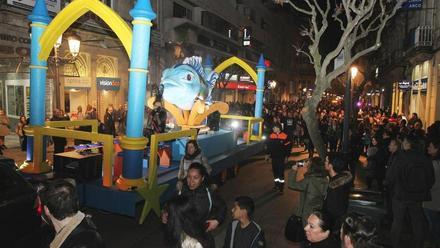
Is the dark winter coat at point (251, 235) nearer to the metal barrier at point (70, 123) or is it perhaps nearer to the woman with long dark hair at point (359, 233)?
the woman with long dark hair at point (359, 233)

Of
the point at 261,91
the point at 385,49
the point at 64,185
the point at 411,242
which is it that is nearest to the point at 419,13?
the point at 261,91

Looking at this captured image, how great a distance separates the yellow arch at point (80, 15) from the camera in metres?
7.40

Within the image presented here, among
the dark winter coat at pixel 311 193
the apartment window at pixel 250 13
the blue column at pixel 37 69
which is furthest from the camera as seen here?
the apartment window at pixel 250 13

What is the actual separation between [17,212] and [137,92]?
10.4 ft

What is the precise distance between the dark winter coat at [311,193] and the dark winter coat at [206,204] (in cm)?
128

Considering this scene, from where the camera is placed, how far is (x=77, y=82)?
18203 millimetres

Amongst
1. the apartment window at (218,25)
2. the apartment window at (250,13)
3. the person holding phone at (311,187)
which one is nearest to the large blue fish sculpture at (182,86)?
the person holding phone at (311,187)

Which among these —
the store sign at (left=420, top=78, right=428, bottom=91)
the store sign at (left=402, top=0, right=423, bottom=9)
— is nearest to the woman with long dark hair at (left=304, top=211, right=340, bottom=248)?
the store sign at (left=402, top=0, right=423, bottom=9)

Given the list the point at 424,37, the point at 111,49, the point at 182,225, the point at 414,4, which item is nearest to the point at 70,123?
the point at 182,225

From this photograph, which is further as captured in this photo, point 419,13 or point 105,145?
point 419,13

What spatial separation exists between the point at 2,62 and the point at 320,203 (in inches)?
572

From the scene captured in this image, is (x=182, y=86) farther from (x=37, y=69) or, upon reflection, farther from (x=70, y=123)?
(x=37, y=69)

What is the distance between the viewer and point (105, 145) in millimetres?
6828

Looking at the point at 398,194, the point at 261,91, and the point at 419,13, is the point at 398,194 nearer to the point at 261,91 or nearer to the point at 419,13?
the point at 261,91
